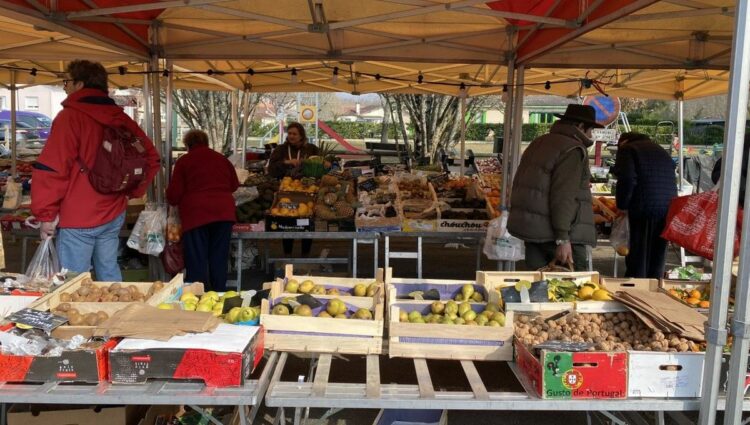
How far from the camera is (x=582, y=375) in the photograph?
2.61 m

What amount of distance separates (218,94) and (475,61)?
1503cm

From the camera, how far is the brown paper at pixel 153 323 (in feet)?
8.73

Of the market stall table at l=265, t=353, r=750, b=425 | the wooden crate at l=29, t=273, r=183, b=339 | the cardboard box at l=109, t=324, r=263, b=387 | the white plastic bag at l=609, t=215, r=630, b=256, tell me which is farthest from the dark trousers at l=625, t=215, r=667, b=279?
the cardboard box at l=109, t=324, r=263, b=387

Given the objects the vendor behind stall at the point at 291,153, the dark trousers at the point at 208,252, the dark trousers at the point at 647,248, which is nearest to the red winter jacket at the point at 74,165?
the dark trousers at the point at 208,252

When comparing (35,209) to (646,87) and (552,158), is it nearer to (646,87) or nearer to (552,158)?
(552,158)

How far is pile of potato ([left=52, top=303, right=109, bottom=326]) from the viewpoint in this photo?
2.96 metres

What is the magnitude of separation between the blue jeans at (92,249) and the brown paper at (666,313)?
3.20 metres

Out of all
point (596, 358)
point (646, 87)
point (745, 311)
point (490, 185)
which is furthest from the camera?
point (646, 87)

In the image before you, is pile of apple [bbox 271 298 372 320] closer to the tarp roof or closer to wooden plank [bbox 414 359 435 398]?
wooden plank [bbox 414 359 435 398]

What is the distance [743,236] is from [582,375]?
0.80m

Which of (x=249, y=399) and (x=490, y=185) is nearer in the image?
(x=249, y=399)

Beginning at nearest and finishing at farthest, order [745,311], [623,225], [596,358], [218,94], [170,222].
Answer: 1. [745,311]
2. [596,358]
3. [170,222]
4. [623,225]
5. [218,94]

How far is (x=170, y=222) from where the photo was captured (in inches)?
235

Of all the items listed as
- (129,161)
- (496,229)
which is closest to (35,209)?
(129,161)
